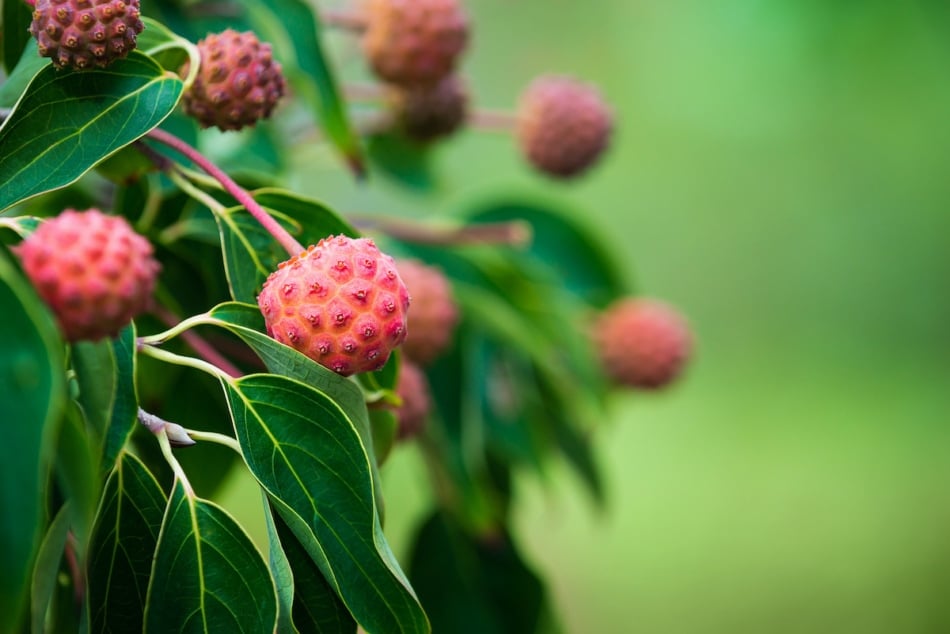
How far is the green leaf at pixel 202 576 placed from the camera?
0.47 meters

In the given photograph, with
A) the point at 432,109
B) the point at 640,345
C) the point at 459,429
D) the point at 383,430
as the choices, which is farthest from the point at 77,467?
the point at 640,345

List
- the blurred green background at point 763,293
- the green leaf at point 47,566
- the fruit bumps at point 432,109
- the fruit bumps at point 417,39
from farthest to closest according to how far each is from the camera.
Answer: the blurred green background at point 763,293 < the fruit bumps at point 432,109 < the fruit bumps at point 417,39 < the green leaf at point 47,566

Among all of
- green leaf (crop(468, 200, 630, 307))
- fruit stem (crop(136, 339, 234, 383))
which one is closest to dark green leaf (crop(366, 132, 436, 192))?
green leaf (crop(468, 200, 630, 307))

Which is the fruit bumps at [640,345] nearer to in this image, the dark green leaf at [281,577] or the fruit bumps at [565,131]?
the fruit bumps at [565,131]

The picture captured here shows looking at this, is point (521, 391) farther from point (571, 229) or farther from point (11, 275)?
point (11, 275)

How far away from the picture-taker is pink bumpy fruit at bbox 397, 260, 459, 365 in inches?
31.2

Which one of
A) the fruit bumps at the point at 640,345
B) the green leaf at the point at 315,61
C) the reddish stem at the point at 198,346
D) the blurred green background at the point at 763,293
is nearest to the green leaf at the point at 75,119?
the reddish stem at the point at 198,346

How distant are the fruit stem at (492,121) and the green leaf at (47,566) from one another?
2.13 feet

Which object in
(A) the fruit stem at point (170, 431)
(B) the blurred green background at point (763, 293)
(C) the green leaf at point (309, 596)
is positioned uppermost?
(A) the fruit stem at point (170, 431)

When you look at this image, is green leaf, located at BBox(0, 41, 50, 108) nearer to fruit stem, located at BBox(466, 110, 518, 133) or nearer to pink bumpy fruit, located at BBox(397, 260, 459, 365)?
pink bumpy fruit, located at BBox(397, 260, 459, 365)

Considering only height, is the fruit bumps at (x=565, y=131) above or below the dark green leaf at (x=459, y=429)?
above

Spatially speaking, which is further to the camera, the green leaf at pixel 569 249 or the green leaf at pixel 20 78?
the green leaf at pixel 569 249

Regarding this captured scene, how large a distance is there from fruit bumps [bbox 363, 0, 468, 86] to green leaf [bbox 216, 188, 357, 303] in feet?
1.09

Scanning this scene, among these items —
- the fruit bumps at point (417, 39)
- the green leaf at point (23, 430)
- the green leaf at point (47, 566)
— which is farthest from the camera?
the fruit bumps at point (417, 39)
